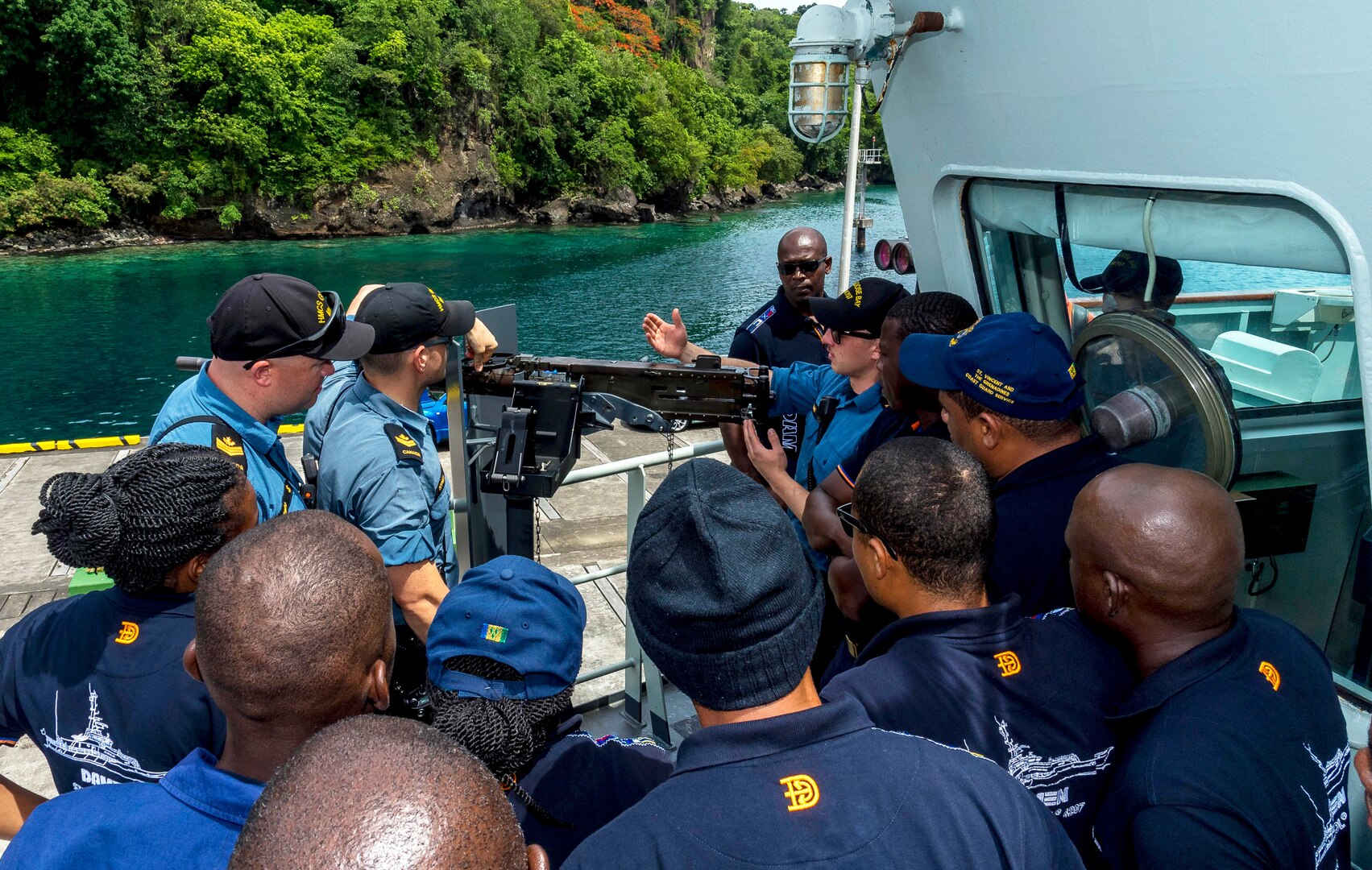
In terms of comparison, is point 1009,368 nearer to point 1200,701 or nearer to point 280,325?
point 1200,701

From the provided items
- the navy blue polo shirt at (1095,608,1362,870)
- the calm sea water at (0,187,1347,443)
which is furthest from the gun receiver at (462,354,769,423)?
the calm sea water at (0,187,1347,443)

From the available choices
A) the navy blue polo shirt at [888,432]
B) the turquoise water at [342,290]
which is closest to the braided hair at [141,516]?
the navy blue polo shirt at [888,432]

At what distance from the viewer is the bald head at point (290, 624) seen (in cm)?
144

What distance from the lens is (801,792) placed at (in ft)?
3.60

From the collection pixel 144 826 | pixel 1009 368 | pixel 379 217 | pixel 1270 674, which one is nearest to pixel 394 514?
pixel 144 826

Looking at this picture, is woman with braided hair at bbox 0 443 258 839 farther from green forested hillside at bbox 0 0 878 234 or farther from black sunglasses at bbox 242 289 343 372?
green forested hillside at bbox 0 0 878 234

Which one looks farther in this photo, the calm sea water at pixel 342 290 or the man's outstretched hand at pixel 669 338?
the calm sea water at pixel 342 290

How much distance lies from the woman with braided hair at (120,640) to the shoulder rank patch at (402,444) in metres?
0.70

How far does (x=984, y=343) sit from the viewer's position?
92.7 inches

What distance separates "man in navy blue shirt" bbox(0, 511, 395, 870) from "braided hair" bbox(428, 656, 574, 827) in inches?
6.2

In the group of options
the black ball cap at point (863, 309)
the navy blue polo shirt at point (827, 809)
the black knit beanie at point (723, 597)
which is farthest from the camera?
the black ball cap at point (863, 309)

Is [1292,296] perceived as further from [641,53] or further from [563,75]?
[641,53]

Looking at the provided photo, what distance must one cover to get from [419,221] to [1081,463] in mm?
41571

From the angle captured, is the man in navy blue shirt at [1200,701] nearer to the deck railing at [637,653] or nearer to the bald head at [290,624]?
the bald head at [290,624]
